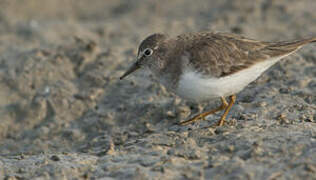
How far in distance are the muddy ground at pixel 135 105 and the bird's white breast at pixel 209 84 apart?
470 mm

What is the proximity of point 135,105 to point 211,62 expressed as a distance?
7.14 ft

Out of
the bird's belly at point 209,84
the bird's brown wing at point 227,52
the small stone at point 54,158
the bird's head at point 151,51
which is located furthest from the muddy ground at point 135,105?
the bird's head at point 151,51

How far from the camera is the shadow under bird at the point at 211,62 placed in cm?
625

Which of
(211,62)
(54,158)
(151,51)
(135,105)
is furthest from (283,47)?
(54,158)

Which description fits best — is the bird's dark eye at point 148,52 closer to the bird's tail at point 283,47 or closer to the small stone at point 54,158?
the bird's tail at point 283,47

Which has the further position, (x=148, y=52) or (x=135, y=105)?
(x=135, y=105)

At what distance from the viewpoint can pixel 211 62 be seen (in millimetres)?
6367

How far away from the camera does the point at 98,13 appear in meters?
15.0

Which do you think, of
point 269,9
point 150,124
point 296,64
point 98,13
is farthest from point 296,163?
point 98,13

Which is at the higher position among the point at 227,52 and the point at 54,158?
the point at 227,52

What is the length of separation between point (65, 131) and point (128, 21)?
A: 5912mm

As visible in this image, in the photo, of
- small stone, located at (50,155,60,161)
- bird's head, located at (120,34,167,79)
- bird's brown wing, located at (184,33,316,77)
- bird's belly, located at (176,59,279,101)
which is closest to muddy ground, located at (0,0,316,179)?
small stone, located at (50,155,60,161)

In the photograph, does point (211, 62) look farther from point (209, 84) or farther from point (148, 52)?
point (148, 52)

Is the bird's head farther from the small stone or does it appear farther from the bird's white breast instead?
the small stone
